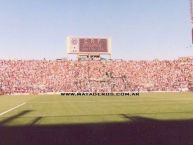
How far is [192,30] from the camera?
2273 cm

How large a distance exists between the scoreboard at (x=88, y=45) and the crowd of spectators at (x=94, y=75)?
2493 millimetres

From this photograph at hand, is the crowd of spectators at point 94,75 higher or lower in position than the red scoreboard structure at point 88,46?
lower

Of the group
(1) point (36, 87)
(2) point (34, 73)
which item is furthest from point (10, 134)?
(2) point (34, 73)

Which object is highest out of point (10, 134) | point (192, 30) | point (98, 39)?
point (98, 39)

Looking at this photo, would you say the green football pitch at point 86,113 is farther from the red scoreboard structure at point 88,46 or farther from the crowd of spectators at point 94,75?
the red scoreboard structure at point 88,46

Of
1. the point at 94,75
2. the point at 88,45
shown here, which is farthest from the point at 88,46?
the point at 94,75

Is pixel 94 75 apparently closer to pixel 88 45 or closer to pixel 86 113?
pixel 88 45

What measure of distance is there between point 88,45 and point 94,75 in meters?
9.16

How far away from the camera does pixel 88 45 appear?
85.9 m

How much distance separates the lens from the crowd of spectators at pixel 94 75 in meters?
73.4

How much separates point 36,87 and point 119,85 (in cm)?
1594

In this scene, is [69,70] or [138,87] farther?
[69,70]

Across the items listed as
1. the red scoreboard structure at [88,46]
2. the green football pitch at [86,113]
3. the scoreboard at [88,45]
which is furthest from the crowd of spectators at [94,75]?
the green football pitch at [86,113]

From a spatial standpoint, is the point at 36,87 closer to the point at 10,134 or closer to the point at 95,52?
the point at 95,52
